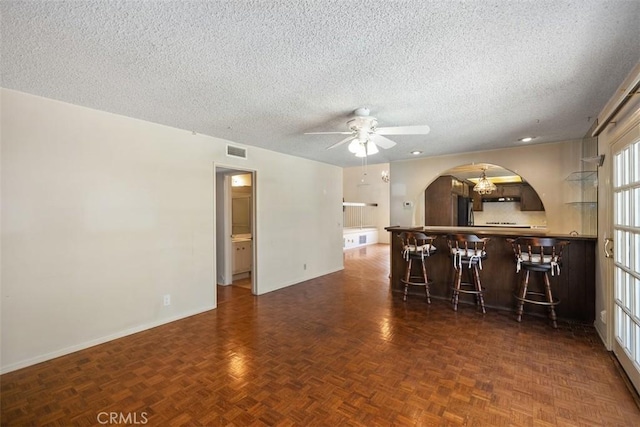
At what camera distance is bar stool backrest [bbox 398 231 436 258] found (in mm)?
4121

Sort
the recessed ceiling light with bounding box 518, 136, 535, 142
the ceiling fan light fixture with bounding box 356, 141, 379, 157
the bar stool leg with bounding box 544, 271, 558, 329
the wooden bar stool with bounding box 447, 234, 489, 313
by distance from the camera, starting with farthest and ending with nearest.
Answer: the recessed ceiling light with bounding box 518, 136, 535, 142
the wooden bar stool with bounding box 447, 234, 489, 313
the bar stool leg with bounding box 544, 271, 558, 329
the ceiling fan light fixture with bounding box 356, 141, 379, 157

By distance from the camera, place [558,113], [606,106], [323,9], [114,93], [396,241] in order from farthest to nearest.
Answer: [396,241], [558,113], [606,106], [114,93], [323,9]

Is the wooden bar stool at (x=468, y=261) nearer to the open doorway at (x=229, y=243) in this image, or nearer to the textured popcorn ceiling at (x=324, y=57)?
the textured popcorn ceiling at (x=324, y=57)

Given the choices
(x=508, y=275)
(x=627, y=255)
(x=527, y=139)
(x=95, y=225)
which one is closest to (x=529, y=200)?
(x=527, y=139)

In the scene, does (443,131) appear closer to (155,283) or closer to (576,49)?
(576,49)

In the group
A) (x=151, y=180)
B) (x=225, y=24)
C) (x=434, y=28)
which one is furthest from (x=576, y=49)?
(x=151, y=180)

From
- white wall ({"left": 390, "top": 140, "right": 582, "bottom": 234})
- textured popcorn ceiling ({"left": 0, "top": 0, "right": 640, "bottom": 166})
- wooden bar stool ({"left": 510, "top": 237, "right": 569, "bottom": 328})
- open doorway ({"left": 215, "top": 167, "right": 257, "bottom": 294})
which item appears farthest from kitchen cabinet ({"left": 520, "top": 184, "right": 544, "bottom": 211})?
open doorway ({"left": 215, "top": 167, "right": 257, "bottom": 294})

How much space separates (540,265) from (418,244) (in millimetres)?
1459

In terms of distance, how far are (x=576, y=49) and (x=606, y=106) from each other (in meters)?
1.51

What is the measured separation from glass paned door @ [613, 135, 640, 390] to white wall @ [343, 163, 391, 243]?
29.8 ft

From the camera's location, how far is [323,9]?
146cm

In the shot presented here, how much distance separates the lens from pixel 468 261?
3.90 meters

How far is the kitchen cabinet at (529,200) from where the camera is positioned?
7.43 meters

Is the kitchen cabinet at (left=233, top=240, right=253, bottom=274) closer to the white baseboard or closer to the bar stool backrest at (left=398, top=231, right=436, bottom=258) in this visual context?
the white baseboard
